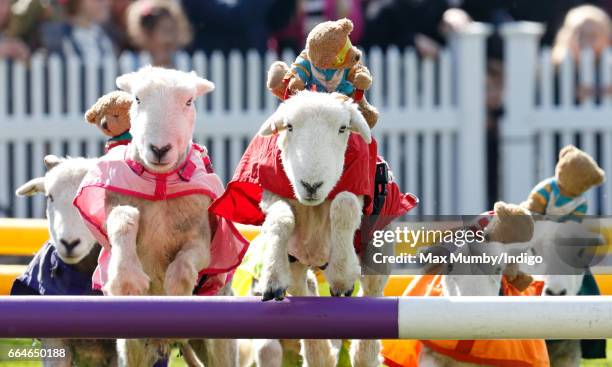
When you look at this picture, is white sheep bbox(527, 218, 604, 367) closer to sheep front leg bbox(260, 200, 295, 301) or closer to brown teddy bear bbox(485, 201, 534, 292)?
brown teddy bear bbox(485, 201, 534, 292)

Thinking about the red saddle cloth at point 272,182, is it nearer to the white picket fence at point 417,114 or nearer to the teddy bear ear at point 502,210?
the teddy bear ear at point 502,210

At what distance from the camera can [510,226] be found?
5367 mm

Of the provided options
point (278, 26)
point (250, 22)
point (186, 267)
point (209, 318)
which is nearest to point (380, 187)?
point (186, 267)

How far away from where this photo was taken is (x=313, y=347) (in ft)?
17.4

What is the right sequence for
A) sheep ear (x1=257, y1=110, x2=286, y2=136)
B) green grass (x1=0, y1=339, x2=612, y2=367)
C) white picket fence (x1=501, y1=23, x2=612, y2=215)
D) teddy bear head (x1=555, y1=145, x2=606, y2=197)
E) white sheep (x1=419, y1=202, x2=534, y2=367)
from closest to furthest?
sheep ear (x1=257, y1=110, x2=286, y2=136)
white sheep (x1=419, y1=202, x2=534, y2=367)
teddy bear head (x1=555, y1=145, x2=606, y2=197)
green grass (x1=0, y1=339, x2=612, y2=367)
white picket fence (x1=501, y1=23, x2=612, y2=215)

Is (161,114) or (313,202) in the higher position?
(161,114)

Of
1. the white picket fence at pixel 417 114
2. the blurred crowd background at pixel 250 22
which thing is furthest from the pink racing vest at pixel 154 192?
the white picket fence at pixel 417 114

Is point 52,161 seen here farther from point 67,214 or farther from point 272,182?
point 272,182

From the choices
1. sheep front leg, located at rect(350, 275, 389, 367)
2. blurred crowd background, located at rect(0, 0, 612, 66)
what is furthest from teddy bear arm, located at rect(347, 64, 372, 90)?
blurred crowd background, located at rect(0, 0, 612, 66)

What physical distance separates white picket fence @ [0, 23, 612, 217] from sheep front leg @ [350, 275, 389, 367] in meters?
5.40

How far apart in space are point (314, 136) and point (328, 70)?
0.43 meters

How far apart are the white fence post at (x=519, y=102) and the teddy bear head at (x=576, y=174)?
4.69m

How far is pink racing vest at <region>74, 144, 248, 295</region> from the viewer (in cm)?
503

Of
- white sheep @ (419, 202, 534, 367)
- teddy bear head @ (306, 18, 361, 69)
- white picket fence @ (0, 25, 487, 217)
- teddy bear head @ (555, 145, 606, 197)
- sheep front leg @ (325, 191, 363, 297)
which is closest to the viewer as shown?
sheep front leg @ (325, 191, 363, 297)
